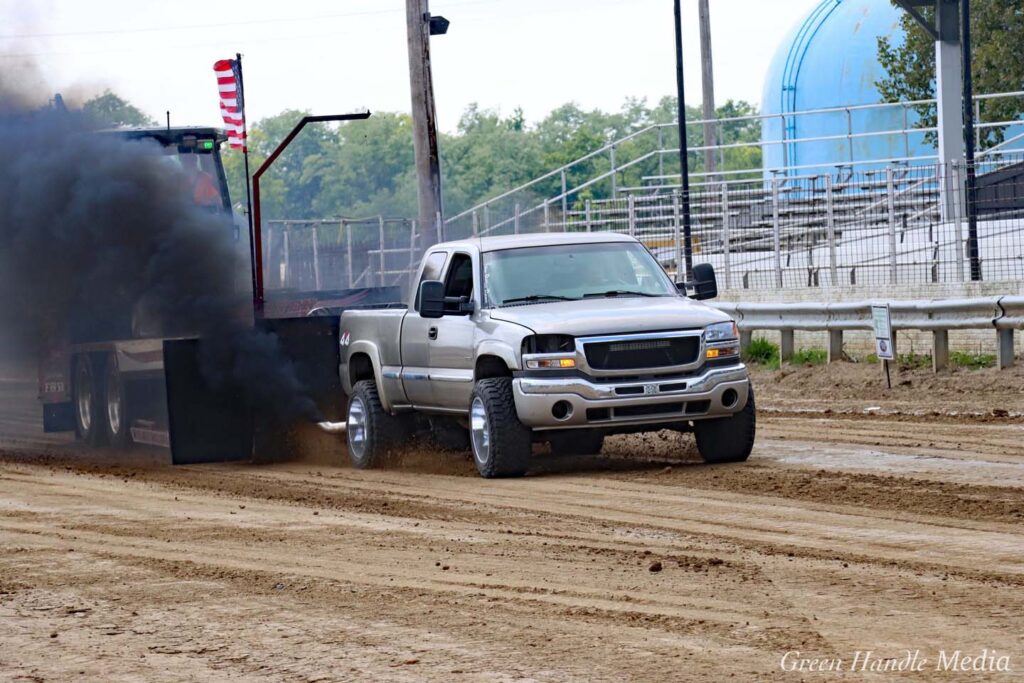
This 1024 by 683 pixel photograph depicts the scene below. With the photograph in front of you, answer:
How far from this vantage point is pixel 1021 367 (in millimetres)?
18922

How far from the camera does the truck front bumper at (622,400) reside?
42.5ft

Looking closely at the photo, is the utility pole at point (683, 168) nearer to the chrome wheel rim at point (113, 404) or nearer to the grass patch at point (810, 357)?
the grass patch at point (810, 357)

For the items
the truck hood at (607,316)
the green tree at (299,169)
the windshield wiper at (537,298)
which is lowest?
the truck hood at (607,316)

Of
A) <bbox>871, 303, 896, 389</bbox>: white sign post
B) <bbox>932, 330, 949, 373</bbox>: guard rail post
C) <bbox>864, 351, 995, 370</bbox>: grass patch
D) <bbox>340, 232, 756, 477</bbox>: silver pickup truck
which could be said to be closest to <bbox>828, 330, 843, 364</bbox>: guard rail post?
<bbox>864, 351, 995, 370</bbox>: grass patch

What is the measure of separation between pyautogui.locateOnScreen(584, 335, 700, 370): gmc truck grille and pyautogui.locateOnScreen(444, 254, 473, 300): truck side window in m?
1.73

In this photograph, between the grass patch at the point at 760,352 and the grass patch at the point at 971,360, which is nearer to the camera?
the grass patch at the point at 971,360

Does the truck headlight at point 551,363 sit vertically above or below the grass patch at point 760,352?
above

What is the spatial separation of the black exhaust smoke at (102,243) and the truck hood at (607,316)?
3048 millimetres

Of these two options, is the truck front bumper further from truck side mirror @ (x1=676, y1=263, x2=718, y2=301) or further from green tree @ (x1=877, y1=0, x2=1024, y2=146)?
green tree @ (x1=877, y1=0, x2=1024, y2=146)

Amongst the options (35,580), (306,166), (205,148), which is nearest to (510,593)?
(35,580)

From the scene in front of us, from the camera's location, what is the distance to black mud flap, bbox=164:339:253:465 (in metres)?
15.1

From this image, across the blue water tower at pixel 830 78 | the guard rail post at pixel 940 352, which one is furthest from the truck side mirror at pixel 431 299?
the blue water tower at pixel 830 78

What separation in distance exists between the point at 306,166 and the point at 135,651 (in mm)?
92468

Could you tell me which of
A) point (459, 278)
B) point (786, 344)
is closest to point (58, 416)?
point (459, 278)
